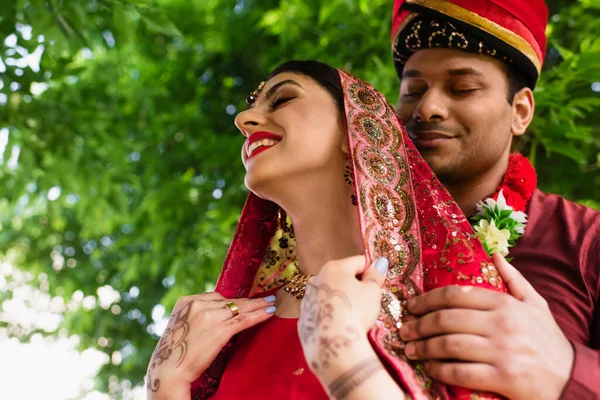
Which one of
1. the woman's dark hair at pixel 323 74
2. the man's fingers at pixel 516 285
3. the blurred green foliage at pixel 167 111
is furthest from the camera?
the blurred green foliage at pixel 167 111

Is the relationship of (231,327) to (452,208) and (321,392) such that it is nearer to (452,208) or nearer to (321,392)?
(321,392)

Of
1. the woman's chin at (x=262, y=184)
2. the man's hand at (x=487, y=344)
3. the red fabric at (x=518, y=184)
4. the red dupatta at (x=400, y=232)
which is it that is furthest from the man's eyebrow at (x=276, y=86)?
the red fabric at (x=518, y=184)

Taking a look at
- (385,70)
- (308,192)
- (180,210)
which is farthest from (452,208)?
(180,210)

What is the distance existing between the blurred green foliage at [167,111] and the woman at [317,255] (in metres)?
1.26

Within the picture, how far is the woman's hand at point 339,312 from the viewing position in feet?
3.81

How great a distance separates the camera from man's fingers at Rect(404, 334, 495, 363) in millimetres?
1234

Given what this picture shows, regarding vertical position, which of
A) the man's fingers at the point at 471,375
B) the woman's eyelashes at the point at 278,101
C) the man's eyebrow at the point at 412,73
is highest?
the man's eyebrow at the point at 412,73

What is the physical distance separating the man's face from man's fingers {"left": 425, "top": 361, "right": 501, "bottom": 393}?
797 millimetres

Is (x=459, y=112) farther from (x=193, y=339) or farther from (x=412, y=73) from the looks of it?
(x=193, y=339)

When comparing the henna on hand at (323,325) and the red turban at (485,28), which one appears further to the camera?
the red turban at (485,28)

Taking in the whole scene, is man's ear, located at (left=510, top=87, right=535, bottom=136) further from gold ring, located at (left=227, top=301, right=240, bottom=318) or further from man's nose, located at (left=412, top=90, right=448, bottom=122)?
gold ring, located at (left=227, top=301, right=240, bottom=318)

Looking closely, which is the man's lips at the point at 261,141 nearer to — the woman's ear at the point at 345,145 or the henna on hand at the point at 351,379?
the woman's ear at the point at 345,145

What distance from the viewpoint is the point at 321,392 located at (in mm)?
1389

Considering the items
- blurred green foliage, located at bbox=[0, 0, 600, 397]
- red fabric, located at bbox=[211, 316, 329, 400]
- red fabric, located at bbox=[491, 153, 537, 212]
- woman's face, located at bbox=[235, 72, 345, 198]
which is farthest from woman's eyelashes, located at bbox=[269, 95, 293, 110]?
blurred green foliage, located at bbox=[0, 0, 600, 397]
